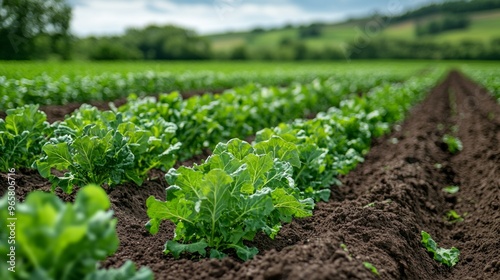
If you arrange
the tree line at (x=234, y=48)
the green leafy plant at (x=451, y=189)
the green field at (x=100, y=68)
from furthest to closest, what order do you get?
1. the tree line at (x=234, y=48)
2. the green field at (x=100, y=68)
3. the green leafy plant at (x=451, y=189)

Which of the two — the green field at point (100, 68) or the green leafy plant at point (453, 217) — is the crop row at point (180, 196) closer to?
the green leafy plant at point (453, 217)

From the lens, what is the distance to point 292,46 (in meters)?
80.0

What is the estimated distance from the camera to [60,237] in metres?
1.93

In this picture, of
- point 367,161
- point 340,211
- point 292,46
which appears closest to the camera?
point 340,211

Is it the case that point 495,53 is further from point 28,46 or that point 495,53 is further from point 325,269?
point 325,269

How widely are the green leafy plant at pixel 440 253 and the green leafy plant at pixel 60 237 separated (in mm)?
3277

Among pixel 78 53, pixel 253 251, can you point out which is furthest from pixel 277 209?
pixel 78 53

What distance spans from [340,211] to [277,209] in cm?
115

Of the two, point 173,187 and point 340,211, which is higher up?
point 173,187

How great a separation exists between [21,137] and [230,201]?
2931mm

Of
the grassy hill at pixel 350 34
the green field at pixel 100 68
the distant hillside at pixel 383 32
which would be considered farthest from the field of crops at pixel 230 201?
the grassy hill at pixel 350 34

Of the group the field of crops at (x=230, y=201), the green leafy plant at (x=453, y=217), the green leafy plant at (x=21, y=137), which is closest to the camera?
the field of crops at (x=230, y=201)

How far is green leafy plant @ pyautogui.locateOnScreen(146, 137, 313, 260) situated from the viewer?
10.9 ft

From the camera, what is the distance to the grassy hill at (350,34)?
275 ft
